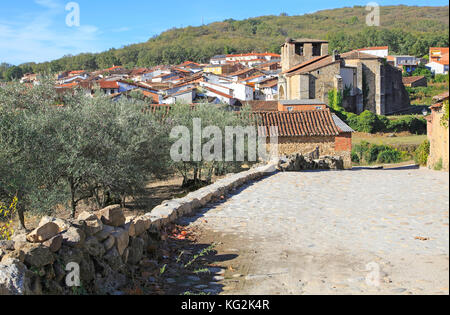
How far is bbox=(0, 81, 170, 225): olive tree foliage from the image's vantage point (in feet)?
41.1

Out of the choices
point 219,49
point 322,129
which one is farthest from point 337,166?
point 219,49

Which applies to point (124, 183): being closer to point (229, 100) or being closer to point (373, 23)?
point (373, 23)

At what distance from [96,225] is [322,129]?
2353cm

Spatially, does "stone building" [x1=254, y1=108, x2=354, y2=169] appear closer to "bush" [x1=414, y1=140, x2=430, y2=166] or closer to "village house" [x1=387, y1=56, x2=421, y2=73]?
"bush" [x1=414, y1=140, x2=430, y2=166]

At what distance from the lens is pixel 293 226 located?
7469mm

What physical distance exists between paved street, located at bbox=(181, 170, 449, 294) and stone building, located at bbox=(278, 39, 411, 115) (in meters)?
52.6

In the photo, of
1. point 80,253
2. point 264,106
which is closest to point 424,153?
point 80,253

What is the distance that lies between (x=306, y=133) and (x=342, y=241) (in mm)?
21222

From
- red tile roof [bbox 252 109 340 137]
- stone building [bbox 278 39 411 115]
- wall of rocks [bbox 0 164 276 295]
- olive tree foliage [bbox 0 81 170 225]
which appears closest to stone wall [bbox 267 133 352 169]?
red tile roof [bbox 252 109 340 137]

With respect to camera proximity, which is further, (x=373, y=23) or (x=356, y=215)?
(x=356, y=215)

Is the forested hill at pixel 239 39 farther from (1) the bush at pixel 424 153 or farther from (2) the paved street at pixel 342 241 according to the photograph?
(1) the bush at pixel 424 153

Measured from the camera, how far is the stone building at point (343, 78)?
199 ft

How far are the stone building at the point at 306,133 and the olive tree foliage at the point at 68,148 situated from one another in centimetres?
1086

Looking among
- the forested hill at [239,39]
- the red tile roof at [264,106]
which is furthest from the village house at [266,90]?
the forested hill at [239,39]
